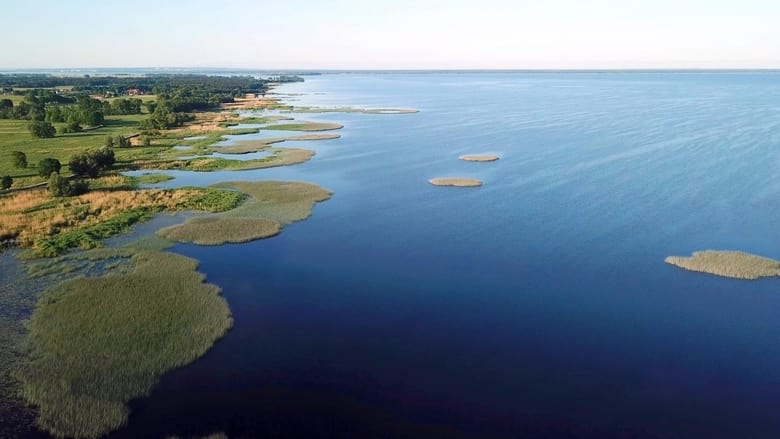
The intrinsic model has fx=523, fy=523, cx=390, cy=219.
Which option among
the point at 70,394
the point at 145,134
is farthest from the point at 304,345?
the point at 145,134

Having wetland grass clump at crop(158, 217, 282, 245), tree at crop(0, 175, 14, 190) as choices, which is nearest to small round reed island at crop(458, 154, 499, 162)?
wetland grass clump at crop(158, 217, 282, 245)

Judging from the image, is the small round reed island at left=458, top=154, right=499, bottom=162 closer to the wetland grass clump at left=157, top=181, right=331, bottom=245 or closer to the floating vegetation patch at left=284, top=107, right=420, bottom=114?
the wetland grass clump at left=157, top=181, right=331, bottom=245

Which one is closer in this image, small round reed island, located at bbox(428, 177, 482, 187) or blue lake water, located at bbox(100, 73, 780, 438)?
blue lake water, located at bbox(100, 73, 780, 438)

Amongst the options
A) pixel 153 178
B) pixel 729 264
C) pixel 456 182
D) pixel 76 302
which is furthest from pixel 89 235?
pixel 729 264

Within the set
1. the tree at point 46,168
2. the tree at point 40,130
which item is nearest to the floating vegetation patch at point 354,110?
the tree at point 40,130

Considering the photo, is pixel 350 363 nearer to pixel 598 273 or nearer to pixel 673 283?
pixel 598 273

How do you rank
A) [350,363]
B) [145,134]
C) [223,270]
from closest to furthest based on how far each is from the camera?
[350,363] → [223,270] → [145,134]

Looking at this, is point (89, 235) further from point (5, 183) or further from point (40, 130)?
point (40, 130)
